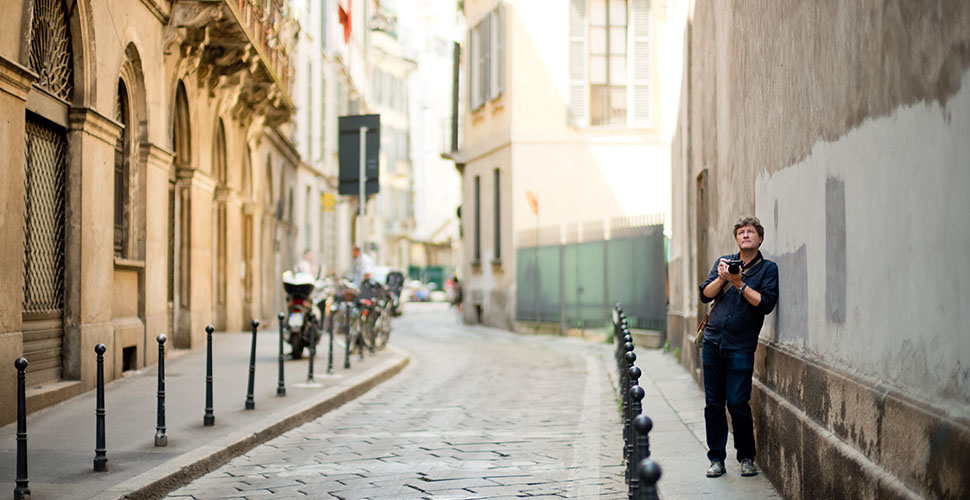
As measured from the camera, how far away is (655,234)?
794 inches

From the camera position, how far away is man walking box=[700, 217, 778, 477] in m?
6.59

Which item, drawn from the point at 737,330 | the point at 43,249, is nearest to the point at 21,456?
the point at 737,330

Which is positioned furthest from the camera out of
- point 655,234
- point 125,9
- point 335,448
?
point 655,234

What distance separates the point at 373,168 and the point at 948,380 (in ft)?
50.6

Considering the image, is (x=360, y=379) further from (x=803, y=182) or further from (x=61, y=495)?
(x=803, y=182)

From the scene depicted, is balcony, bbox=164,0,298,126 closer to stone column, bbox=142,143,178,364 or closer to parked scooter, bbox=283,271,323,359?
stone column, bbox=142,143,178,364

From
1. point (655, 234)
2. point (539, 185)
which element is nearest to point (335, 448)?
point (655, 234)

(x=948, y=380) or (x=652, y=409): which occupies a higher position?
(x=948, y=380)

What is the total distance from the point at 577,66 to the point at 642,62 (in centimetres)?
158

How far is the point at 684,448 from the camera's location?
8.23 meters

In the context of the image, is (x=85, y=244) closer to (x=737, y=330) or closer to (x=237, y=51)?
(x=237, y=51)

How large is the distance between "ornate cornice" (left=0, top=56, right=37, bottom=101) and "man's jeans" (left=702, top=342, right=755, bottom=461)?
574 cm

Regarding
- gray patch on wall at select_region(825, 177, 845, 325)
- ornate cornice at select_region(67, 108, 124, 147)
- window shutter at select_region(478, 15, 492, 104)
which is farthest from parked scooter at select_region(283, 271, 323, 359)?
window shutter at select_region(478, 15, 492, 104)

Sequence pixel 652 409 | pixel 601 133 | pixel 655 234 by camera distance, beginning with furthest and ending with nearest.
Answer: pixel 601 133 < pixel 655 234 < pixel 652 409
